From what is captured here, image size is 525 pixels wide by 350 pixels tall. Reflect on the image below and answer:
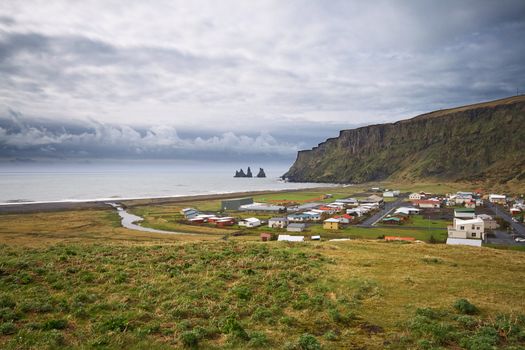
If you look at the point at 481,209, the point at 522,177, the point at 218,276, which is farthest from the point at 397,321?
the point at 522,177

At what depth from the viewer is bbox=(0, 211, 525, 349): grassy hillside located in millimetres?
10273

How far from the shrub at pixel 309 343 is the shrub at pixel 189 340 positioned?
307 centimetres

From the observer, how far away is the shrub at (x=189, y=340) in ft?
32.2

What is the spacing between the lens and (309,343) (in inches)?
385

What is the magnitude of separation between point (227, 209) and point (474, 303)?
93061 millimetres

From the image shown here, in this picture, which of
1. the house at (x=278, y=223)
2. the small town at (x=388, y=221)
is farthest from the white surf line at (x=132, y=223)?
the house at (x=278, y=223)

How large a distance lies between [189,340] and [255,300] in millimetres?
4569

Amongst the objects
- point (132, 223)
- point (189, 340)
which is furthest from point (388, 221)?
point (189, 340)

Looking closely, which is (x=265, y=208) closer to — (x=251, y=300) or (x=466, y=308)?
(x=251, y=300)

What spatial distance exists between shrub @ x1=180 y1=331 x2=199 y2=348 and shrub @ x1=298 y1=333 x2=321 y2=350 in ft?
10.1

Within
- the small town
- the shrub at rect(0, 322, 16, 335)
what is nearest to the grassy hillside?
the shrub at rect(0, 322, 16, 335)

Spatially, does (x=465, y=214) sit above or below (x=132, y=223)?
above

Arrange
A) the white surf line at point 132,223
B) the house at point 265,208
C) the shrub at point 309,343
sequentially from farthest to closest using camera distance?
the house at point 265,208
the white surf line at point 132,223
the shrub at point 309,343

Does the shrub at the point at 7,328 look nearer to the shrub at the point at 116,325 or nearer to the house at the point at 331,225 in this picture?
the shrub at the point at 116,325
